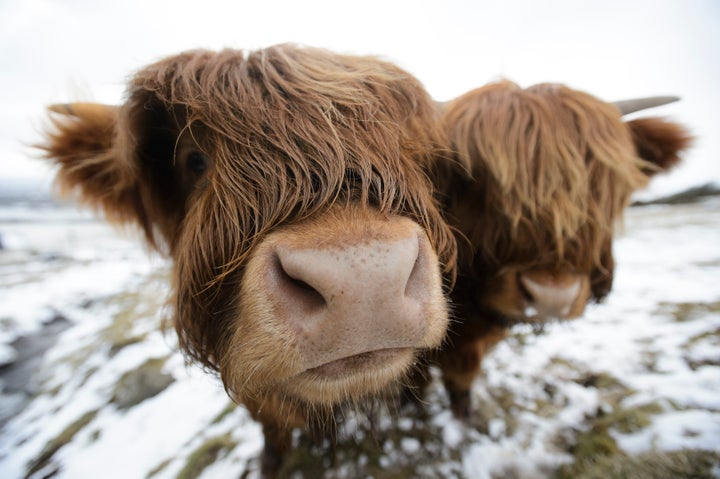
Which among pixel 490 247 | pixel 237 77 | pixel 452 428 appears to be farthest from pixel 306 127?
pixel 452 428

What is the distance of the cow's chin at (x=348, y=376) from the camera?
0.91 m

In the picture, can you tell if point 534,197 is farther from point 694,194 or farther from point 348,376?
point 694,194

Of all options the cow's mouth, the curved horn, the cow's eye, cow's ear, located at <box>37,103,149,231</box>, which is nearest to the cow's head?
the curved horn

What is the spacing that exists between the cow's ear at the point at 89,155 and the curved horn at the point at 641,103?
2.73 meters

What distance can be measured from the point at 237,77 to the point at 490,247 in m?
1.32

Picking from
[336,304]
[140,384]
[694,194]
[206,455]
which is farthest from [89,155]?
[694,194]

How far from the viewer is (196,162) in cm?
134

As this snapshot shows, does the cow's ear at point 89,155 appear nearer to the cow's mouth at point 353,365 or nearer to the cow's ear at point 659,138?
the cow's mouth at point 353,365

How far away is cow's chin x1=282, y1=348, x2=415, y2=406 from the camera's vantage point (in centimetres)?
91

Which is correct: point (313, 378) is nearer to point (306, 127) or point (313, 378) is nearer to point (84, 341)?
point (306, 127)

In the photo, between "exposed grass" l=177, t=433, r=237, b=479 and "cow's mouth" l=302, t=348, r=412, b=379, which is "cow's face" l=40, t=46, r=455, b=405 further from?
"exposed grass" l=177, t=433, r=237, b=479

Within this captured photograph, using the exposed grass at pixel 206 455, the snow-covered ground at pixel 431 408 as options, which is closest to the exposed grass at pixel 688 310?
the snow-covered ground at pixel 431 408

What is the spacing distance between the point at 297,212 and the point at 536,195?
121cm

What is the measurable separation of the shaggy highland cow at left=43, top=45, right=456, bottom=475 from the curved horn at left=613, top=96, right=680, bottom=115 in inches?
52.8
